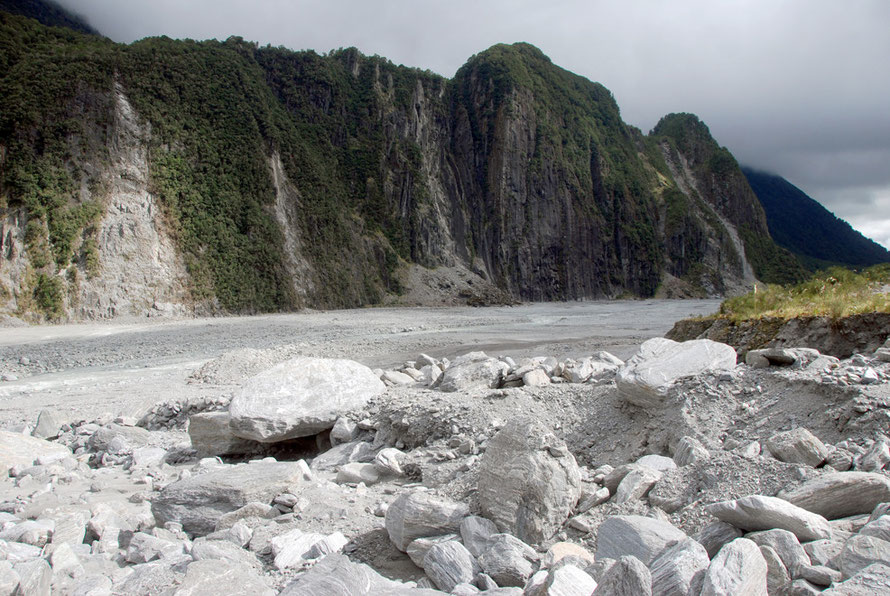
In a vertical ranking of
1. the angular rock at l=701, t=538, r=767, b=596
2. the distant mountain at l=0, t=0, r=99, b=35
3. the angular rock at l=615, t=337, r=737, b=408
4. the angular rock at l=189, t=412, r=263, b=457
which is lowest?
the angular rock at l=189, t=412, r=263, b=457

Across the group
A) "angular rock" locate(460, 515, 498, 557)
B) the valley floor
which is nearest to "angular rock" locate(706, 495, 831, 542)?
"angular rock" locate(460, 515, 498, 557)

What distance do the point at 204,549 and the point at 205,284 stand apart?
5004 cm

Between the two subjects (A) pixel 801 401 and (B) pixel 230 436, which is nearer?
(A) pixel 801 401

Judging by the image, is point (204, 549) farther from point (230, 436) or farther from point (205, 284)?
point (205, 284)

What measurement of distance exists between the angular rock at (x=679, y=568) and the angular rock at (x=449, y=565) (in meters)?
1.11

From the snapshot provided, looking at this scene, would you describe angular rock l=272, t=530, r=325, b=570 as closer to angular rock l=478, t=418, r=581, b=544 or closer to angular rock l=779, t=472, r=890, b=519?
angular rock l=478, t=418, r=581, b=544

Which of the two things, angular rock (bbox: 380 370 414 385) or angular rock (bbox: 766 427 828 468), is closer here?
angular rock (bbox: 766 427 828 468)

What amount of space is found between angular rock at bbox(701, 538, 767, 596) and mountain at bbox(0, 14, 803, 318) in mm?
43974

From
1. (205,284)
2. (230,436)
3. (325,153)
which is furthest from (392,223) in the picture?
(230,436)

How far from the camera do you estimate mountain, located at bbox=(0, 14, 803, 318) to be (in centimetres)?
4281

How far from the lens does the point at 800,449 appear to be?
4.08m

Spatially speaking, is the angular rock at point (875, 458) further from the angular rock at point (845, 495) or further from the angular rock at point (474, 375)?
the angular rock at point (474, 375)

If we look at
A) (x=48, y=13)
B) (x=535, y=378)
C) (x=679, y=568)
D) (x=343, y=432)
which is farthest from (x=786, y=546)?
(x=48, y=13)

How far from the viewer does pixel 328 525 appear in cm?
440
